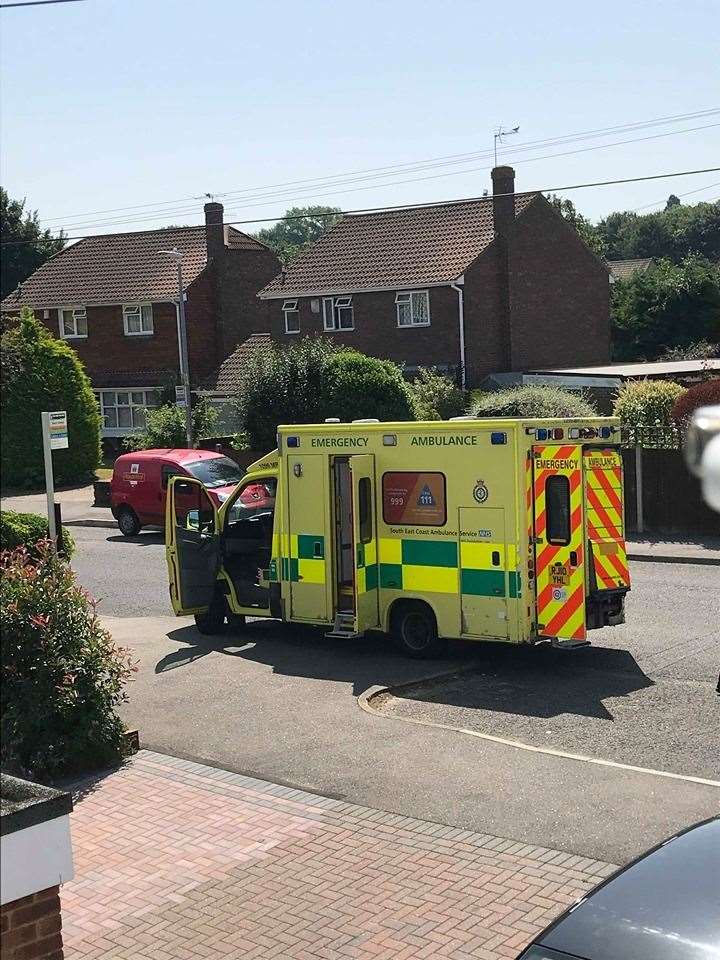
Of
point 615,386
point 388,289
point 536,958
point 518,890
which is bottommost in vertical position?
point 518,890

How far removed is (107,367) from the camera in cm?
4528

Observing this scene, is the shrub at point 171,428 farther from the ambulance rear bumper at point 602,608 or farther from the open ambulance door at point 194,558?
the ambulance rear bumper at point 602,608

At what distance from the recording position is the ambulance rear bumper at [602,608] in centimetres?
1262

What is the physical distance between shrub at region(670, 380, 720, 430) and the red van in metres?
8.64

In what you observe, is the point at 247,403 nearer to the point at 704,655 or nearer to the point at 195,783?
the point at 704,655

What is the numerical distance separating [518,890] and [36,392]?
→ 1090 inches

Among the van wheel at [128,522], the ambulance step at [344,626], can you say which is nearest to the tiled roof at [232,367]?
the van wheel at [128,522]

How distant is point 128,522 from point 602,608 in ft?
49.8

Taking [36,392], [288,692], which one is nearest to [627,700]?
[288,692]

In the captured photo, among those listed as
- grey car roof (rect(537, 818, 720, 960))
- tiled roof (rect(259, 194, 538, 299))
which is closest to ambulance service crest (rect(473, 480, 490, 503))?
grey car roof (rect(537, 818, 720, 960))

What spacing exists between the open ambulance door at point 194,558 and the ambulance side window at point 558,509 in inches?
175

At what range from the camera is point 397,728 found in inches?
422

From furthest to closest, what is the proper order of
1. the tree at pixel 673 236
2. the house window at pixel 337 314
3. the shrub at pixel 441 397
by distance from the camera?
the tree at pixel 673 236 → the house window at pixel 337 314 → the shrub at pixel 441 397

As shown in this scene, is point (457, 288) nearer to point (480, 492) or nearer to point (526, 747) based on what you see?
point (480, 492)
